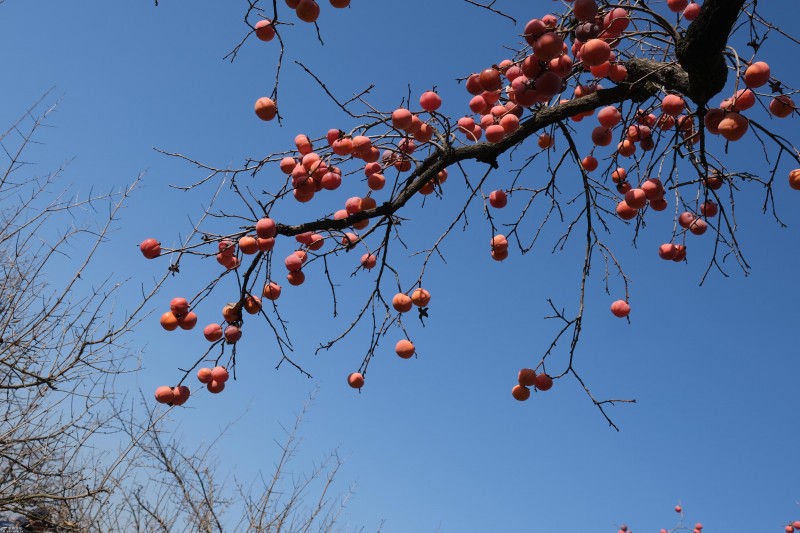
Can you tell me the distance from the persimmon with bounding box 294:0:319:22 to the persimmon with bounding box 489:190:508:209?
109 cm

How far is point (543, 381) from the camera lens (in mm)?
1875

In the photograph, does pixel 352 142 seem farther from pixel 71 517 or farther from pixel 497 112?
pixel 71 517

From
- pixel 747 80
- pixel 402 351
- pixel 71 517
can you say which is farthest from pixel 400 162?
pixel 71 517

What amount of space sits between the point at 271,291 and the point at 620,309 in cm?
129

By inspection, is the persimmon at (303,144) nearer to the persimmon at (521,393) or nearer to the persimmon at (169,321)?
the persimmon at (169,321)

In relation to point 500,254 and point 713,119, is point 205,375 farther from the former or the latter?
point 713,119

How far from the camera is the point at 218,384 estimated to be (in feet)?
6.15

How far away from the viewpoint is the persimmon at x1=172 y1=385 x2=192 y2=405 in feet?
6.18

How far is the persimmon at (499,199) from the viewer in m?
2.29

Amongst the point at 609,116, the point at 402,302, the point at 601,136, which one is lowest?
the point at 402,302

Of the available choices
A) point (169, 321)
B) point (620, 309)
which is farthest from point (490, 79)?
point (169, 321)

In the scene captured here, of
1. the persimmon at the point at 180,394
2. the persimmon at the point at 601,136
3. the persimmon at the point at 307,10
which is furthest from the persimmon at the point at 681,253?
the persimmon at the point at 180,394

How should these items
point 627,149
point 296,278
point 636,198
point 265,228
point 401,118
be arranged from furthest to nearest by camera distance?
point 627,149 → point 296,278 → point 636,198 → point 401,118 → point 265,228

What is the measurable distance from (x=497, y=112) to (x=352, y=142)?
0.53m
